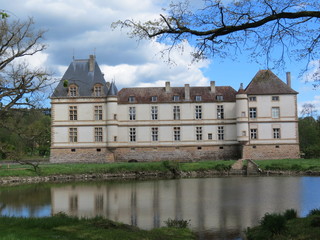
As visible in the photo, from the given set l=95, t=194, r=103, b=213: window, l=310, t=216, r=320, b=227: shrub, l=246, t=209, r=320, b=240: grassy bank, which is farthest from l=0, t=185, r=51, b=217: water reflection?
l=310, t=216, r=320, b=227: shrub

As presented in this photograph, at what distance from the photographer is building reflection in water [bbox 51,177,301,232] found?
11953 millimetres

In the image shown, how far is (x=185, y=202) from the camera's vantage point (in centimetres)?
1530

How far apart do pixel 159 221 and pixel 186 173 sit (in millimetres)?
16167

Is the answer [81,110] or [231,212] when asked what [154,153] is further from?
[231,212]

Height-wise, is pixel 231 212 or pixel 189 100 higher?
pixel 189 100

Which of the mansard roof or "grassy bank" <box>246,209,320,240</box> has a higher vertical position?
the mansard roof

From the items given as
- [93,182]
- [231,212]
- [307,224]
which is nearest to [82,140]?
[93,182]

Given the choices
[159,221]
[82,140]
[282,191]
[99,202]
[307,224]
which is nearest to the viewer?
[307,224]

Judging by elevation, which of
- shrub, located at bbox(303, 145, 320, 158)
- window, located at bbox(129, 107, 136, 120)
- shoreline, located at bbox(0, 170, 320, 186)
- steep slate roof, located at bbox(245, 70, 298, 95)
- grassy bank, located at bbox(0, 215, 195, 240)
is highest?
steep slate roof, located at bbox(245, 70, 298, 95)

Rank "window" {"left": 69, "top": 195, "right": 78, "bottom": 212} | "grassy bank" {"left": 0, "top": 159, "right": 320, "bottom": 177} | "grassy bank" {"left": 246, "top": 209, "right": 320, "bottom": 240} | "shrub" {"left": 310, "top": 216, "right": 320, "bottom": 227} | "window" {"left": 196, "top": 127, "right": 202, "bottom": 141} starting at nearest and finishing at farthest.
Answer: "grassy bank" {"left": 246, "top": 209, "right": 320, "bottom": 240}
"shrub" {"left": 310, "top": 216, "right": 320, "bottom": 227}
"window" {"left": 69, "top": 195, "right": 78, "bottom": 212}
"grassy bank" {"left": 0, "top": 159, "right": 320, "bottom": 177}
"window" {"left": 196, "top": 127, "right": 202, "bottom": 141}

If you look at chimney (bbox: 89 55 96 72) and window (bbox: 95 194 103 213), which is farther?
chimney (bbox: 89 55 96 72)

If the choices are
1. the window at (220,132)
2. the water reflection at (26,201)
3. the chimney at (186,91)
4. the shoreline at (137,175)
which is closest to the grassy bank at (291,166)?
the shoreline at (137,175)

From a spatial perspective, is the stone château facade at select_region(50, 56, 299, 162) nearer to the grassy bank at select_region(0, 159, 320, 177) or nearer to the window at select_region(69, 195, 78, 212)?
the grassy bank at select_region(0, 159, 320, 177)

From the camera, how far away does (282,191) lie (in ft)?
57.6
